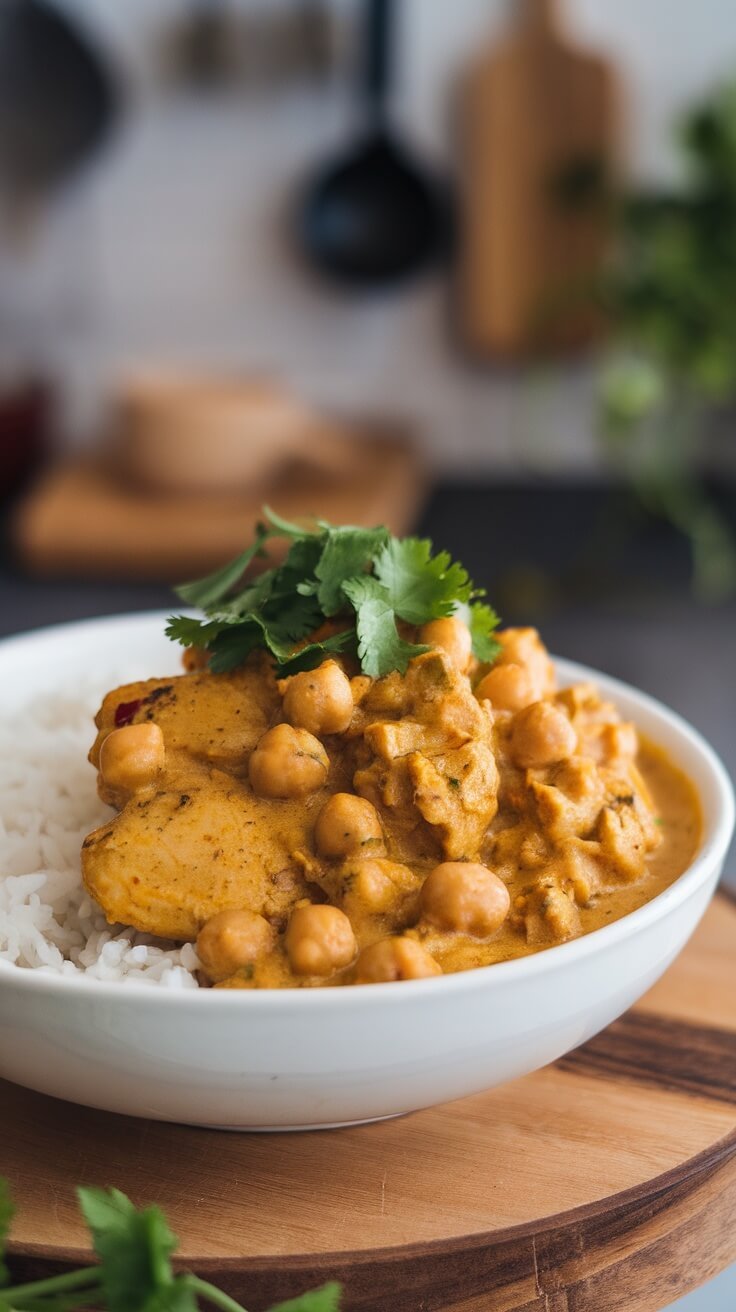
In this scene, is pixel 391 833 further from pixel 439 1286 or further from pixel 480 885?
pixel 439 1286

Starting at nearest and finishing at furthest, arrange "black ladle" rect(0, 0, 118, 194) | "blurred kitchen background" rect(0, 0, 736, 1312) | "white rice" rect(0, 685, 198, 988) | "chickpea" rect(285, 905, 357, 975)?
"chickpea" rect(285, 905, 357, 975)
"white rice" rect(0, 685, 198, 988)
"blurred kitchen background" rect(0, 0, 736, 1312)
"black ladle" rect(0, 0, 118, 194)

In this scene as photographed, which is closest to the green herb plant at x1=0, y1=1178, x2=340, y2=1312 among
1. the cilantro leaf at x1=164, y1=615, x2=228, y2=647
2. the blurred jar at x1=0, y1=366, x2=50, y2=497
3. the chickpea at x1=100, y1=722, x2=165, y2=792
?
the chickpea at x1=100, y1=722, x2=165, y2=792

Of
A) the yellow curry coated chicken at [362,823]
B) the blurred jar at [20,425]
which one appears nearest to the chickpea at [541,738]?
the yellow curry coated chicken at [362,823]

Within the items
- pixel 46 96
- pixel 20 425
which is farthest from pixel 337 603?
pixel 46 96

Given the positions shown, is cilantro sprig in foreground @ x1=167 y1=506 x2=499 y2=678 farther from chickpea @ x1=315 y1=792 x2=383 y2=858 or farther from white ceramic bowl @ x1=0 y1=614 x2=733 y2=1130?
white ceramic bowl @ x1=0 y1=614 x2=733 y2=1130

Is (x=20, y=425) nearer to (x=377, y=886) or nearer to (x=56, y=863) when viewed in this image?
(x=56, y=863)

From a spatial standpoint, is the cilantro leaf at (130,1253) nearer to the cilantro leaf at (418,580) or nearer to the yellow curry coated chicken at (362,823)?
the yellow curry coated chicken at (362,823)
